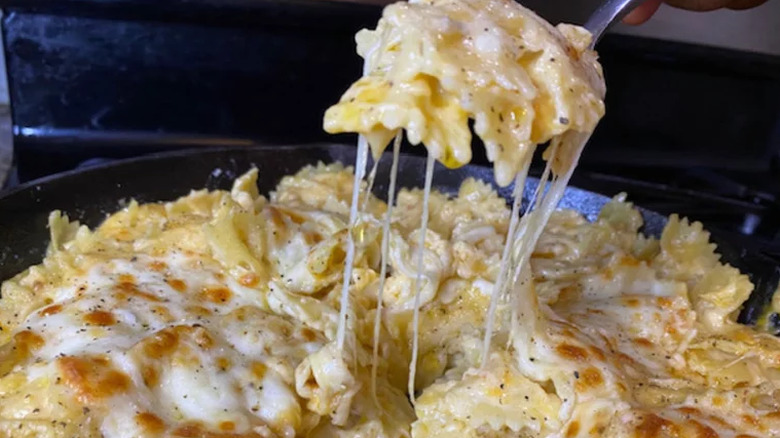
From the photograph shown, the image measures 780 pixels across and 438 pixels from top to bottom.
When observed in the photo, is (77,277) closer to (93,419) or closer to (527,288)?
(93,419)

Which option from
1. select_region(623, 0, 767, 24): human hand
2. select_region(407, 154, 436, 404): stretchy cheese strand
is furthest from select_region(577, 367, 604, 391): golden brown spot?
select_region(623, 0, 767, 24): human hand

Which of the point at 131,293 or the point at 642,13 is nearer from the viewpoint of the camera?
the point at 131,293

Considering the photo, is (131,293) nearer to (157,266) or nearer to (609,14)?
(157,266)

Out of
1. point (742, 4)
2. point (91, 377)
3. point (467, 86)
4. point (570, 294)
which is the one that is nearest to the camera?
point (467, 86)

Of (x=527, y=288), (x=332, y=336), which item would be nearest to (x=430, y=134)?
(x=527, y=288)

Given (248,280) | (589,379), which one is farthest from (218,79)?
(589,379)

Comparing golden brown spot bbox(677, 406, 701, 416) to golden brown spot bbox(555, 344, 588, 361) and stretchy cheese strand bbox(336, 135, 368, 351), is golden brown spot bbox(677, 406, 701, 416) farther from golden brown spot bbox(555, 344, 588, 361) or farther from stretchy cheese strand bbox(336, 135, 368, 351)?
stretchy cheese strand bbox(336, 135, 368, 351)
